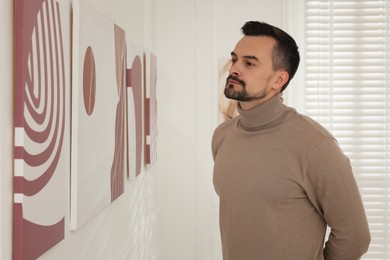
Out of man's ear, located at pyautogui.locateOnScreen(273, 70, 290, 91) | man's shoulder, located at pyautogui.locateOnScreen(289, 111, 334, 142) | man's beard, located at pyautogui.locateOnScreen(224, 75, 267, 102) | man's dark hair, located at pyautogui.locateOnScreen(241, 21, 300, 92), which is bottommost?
man's shoulder, located at pyautogui.locateOnScreen(289, 111, 334, 142)

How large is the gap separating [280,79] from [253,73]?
0.11m

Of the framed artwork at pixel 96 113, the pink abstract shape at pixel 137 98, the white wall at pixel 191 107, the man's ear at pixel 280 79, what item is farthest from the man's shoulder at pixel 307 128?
the white wall at pixel 191 107

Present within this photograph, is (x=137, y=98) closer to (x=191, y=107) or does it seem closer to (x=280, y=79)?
(x=280, y=79)

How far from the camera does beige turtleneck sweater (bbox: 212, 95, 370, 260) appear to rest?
1.80 m

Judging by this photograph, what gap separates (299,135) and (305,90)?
6.75 ft

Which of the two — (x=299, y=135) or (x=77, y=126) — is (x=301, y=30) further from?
(x=77, y=126)

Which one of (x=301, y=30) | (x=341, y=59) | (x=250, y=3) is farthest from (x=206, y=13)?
(x=341, y=59)

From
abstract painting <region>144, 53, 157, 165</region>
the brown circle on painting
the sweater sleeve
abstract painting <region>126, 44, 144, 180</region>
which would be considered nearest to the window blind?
abstract painting <region>144, 53, 157, 165</region>

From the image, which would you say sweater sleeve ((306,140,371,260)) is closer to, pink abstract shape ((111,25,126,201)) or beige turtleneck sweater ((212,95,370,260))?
beige turtleneck sweater ((212,95,370,260))

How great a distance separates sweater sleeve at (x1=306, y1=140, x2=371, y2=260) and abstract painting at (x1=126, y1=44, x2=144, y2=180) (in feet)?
3.25

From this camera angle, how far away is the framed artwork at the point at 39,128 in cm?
121

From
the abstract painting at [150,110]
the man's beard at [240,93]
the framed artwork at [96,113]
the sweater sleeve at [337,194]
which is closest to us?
the framed artwork at [96,113]

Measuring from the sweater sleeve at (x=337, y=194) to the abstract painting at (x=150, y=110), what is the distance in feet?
4.73

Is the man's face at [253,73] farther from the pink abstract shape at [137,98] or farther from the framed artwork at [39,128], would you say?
the pink abstract shape at [137,98]
